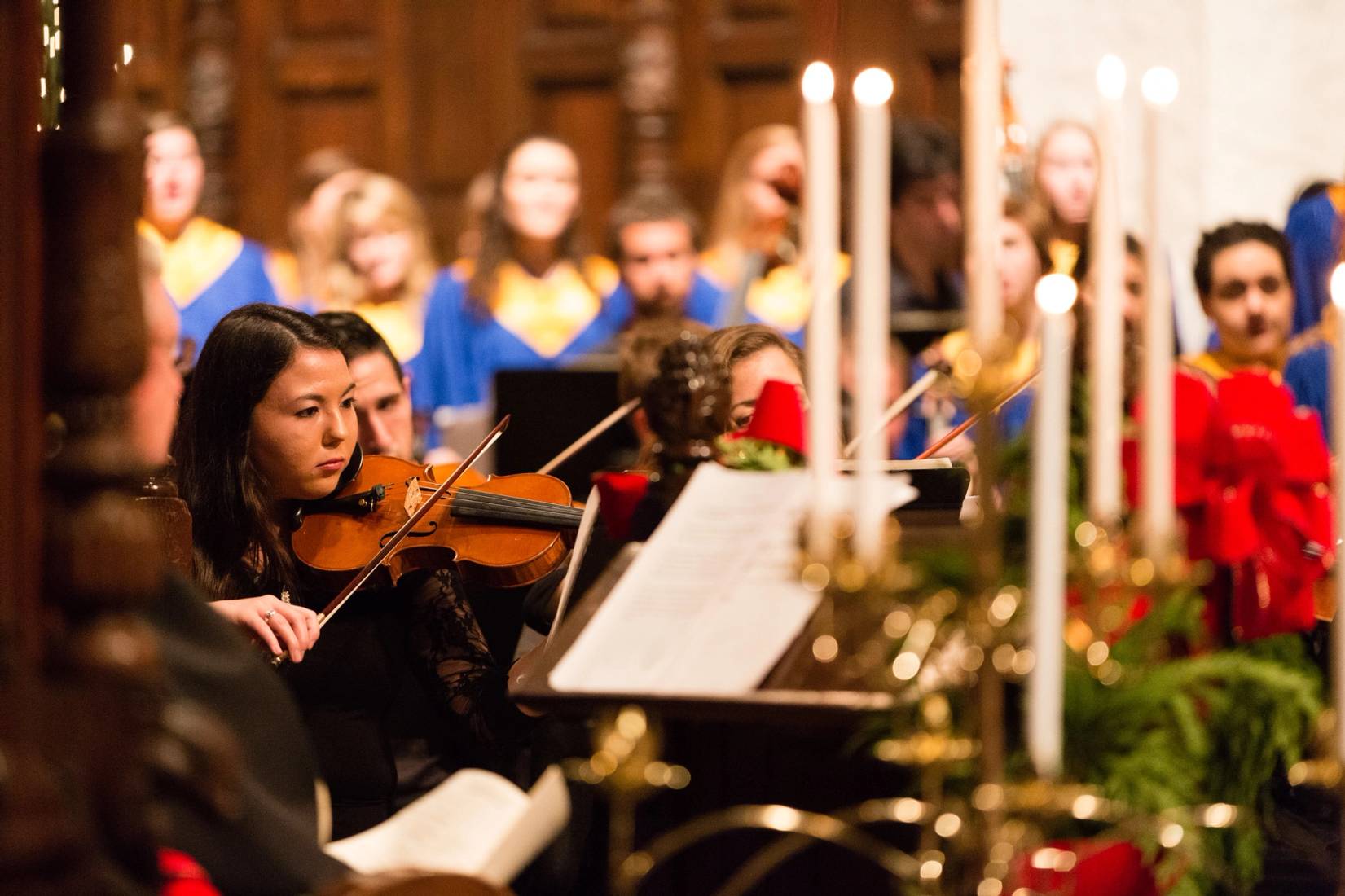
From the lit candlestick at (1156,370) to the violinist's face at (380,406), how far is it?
2.04 metres

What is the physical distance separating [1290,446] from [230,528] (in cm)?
142

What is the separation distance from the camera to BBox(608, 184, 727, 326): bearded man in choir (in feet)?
15.6

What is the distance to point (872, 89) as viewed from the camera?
3.25 feet

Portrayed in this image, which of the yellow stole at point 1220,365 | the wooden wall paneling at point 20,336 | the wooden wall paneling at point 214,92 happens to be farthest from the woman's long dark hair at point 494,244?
the wooden wall paneling at point 20,336

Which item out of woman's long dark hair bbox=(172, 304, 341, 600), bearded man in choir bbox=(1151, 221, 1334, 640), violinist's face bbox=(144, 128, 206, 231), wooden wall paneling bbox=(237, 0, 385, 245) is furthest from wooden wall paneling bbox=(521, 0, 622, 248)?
bearded man in choir bbox=(1151, 221, 1334, 640)

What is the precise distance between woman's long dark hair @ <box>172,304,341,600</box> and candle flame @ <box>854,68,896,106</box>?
5.16 ft

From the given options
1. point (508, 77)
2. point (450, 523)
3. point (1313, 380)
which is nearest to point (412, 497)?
point (450, 523)

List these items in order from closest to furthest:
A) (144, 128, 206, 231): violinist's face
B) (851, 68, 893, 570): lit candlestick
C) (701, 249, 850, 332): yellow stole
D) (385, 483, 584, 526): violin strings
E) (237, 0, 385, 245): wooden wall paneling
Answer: (851, 68, 893, 570): lit candlestick < (385, 483, 584, 526): violin strings < (701, 249, 850, 332): yellow stole < (144, 128, 206, 231): violinist's face < (237, 0, 385, 245): wooden wall paneling

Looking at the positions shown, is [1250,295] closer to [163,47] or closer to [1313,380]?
[1313,380]

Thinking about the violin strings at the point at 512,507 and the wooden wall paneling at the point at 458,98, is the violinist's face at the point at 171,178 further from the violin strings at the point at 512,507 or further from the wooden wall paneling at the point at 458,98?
the violin strings at the point at 512,507

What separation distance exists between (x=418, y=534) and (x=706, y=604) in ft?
4.02

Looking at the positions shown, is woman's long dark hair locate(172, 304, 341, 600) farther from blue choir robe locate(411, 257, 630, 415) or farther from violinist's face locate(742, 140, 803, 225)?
violinist's face locate(742, 140, 803, 225)

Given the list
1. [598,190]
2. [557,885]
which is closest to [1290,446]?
[557,885]

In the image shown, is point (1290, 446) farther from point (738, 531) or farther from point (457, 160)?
point (457, 160)
